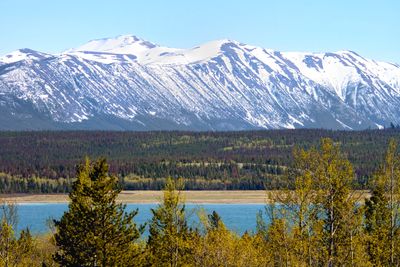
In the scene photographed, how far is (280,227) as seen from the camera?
126 feet

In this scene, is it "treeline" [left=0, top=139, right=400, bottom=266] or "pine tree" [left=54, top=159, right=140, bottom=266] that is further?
"pine tree" [left=54, top=159, right=140, bottom=266]

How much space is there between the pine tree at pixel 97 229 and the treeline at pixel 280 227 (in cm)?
5

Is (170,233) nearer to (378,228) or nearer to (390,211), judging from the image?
(378,228)

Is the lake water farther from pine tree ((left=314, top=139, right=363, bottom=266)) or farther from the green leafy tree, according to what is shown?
pine tree ((left=314, top=139, right=363, bottom=266))

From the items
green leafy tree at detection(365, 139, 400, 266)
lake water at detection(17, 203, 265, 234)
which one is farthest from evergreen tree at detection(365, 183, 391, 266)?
lake water at detection(17, 203, 265, 234)

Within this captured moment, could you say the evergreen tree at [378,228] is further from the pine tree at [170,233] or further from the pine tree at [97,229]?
the pine tree at [97,229]

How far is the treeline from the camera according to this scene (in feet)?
121

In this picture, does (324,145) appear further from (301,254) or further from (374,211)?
(374,211)

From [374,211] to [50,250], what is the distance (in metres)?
34.2

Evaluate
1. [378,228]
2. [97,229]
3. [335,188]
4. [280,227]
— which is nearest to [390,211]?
[378,228]

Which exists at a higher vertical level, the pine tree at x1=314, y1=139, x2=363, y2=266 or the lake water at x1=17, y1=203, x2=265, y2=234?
the pine tree at x1=314, y1=139, x2=363, y2=266

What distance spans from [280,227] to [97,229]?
38.1 ft

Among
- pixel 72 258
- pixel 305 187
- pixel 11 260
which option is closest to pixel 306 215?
pixel 305 187

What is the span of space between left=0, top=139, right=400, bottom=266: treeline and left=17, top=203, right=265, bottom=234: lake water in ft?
207
